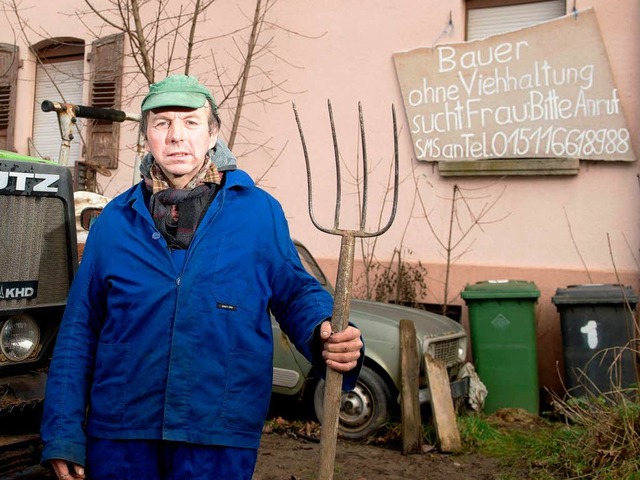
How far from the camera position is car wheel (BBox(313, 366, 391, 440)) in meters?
5.93

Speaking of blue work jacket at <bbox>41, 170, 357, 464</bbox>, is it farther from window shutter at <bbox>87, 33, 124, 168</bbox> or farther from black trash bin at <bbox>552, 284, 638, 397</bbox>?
window shutter at <bbox>87, 33, 124, 168</bbox>

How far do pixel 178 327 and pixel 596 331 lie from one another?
5.14m

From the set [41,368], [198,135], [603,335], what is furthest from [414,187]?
[198,135]

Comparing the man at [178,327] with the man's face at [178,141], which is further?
→ the man's face at [178,141]

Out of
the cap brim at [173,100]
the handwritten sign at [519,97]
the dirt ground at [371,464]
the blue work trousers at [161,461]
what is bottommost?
the dirt ground at [371,464]

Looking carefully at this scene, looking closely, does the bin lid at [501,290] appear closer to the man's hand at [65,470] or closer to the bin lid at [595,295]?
the bin lid at [595,295]

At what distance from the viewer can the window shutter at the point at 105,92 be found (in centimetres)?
986

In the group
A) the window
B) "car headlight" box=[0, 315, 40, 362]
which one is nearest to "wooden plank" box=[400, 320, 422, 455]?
"car headlight" box=[0, 315, 40, 362]

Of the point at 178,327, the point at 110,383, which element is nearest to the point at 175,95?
the point at 178,327

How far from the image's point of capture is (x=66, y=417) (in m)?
2.22

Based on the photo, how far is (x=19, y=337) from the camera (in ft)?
10.8

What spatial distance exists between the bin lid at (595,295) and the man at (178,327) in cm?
469

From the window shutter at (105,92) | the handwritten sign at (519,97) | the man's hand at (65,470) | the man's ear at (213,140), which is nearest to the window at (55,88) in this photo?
the window shutter at (105,92)

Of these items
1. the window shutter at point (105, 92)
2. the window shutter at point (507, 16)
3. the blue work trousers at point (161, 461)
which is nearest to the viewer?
the blue work trousers at point (161, 461)
